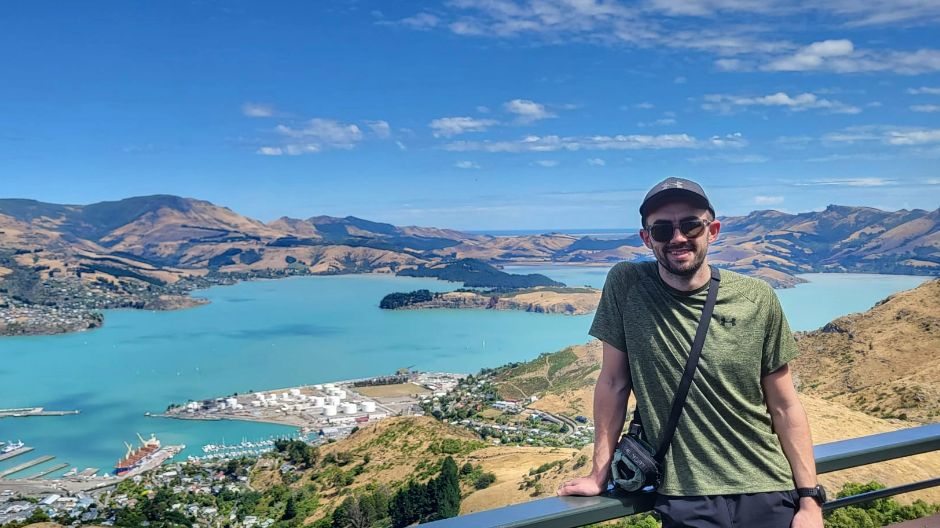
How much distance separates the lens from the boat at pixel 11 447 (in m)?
27.2

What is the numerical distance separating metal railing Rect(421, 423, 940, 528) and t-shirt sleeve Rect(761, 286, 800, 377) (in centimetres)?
21

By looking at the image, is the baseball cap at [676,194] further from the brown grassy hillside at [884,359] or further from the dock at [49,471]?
the dock at [49,471]

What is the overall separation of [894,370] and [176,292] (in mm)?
76732

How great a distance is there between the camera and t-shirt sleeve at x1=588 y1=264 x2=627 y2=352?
3.88ft

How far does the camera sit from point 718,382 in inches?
43.5

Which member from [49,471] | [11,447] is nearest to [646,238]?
[49,471]

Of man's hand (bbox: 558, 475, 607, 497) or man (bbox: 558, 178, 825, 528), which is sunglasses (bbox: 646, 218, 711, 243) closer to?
man (bbox: 558, 178, 825, 528)

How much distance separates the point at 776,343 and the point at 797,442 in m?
0.18

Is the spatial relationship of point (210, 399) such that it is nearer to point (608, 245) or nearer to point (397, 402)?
point (397, 402)

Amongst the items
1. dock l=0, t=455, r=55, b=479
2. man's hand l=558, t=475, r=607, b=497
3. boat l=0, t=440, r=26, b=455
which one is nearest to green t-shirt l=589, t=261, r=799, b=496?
man's hand l=558, t=475, r=607, b=497

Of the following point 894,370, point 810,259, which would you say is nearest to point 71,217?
point 810,259

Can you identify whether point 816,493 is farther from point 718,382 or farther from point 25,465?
point 25,465

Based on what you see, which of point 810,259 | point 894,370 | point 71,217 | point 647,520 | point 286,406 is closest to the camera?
point 647,520

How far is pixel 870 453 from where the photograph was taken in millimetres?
1199
